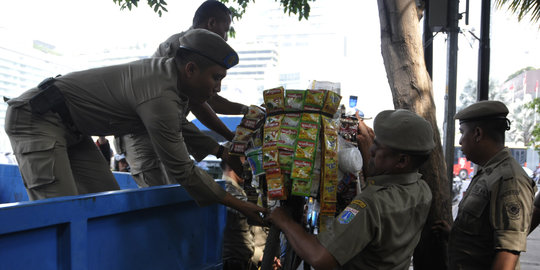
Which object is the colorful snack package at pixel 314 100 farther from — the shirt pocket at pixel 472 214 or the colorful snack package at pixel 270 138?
the shirt pocket at pixel 472 214

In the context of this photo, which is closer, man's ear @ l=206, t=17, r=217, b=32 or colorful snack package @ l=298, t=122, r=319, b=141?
colorful snack package @ l=298, t=122, r=319, b=141

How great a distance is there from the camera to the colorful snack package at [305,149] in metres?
1.59

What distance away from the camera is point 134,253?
1772 millimetres

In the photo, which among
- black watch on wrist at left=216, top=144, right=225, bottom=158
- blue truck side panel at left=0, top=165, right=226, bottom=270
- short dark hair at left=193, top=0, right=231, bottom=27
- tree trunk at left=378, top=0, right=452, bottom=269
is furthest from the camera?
short dark hair at left=193, top=0, right=231, bottom=27

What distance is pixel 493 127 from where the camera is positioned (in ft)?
6.47

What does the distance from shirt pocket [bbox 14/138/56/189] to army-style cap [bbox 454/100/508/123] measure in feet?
7.02

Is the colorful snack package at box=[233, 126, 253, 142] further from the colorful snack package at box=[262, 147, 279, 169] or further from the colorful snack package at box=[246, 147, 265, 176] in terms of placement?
the colorful snack package at box=[262, 147, 279, 169]

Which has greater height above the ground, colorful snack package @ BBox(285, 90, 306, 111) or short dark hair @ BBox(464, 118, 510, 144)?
colorful snack package @ BBox(285, 90, 306, 111)

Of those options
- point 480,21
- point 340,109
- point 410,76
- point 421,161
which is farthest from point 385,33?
point 480,21

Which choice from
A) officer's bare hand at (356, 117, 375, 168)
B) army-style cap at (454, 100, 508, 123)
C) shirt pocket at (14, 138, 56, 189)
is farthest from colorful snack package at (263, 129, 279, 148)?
shirt pocket at (14, 138, 56, 189)

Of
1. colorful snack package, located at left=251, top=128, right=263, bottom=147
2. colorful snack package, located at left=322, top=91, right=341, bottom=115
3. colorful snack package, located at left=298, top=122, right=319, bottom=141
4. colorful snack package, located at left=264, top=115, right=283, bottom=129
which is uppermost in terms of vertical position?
colorful snack package, located at left=322, top=91, right=341, bottom=115

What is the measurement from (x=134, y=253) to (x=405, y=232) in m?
1.19

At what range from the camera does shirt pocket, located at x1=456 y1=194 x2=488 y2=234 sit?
6.22ft

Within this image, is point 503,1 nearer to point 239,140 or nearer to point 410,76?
point 410,76
